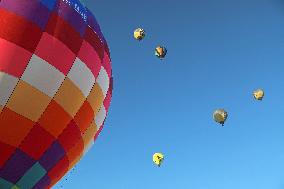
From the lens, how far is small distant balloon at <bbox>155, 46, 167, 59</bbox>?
27.6 m

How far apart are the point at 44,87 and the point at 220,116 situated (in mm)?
13966

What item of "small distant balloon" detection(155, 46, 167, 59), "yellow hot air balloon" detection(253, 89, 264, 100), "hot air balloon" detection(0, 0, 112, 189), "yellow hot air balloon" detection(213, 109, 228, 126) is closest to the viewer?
"hot air balloon" detection(0, 0, 112, 189)

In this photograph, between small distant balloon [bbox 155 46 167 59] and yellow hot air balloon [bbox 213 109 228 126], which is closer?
yellow hot air balloon [bbox 213 109 228 126]

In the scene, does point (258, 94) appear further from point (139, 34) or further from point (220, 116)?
point (139, 34)

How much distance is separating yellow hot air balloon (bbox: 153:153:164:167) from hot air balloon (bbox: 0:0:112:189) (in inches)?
427

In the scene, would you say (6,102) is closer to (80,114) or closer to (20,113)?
(20,113)

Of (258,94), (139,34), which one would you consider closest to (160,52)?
(139,34)

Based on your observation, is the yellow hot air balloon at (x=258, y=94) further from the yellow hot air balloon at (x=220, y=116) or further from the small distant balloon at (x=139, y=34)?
the small distant balloon at (x=139, y=34)

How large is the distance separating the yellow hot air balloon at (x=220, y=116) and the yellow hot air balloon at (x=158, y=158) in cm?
315

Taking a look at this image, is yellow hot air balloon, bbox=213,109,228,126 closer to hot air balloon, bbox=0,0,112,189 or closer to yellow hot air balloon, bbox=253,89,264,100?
yellow hot air balloon, bbox=253,89,264,100

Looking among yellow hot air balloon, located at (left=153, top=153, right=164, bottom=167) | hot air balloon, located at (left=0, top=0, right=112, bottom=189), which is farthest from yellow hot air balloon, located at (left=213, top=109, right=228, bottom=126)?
hot air balloon, located at (left=0, top=0, right=112, bottom=189)

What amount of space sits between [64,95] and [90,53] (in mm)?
1628

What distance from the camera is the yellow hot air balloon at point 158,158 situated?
1032 inches

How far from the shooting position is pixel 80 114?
14961mm
